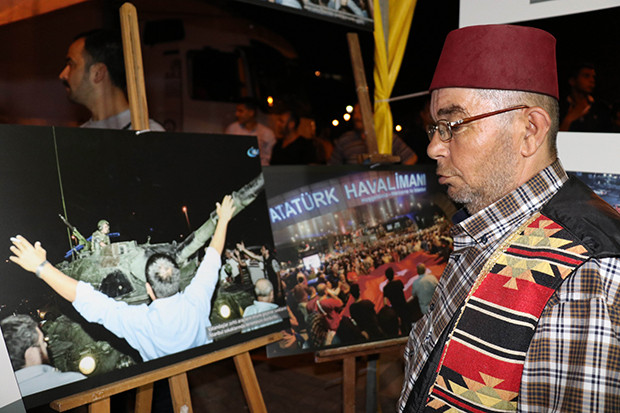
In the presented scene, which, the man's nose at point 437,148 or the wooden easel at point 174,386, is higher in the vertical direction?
the man's nose at point 437,148

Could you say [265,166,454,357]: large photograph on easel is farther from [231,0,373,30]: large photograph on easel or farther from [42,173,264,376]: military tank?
[231,0,373,30]: large photograph on easel

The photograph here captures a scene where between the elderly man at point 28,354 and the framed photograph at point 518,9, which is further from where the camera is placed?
the framed photograph at point 518,9

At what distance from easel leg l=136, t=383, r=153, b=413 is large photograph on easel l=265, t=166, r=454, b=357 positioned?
437mm

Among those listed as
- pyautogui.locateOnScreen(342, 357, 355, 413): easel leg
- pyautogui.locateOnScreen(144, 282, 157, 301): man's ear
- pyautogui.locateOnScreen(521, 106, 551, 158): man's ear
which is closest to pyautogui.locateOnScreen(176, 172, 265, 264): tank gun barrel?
pyautogui.locateOnScreen(144, 282, 157, 301): man's ear

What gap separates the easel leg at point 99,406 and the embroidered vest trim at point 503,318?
0.88 m

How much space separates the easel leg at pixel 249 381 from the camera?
1711 mm

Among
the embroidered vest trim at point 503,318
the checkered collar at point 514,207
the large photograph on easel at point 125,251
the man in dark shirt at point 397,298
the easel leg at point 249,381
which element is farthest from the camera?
the man in dark shirt at point 397,298

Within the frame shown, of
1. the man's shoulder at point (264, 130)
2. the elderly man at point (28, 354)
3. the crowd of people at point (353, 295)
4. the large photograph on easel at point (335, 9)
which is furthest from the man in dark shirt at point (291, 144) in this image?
the elderly man at point (28, 354)

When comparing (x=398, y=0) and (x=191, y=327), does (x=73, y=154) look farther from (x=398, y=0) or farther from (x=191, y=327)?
(x=398, y=0)

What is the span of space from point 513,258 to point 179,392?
1.12 metres

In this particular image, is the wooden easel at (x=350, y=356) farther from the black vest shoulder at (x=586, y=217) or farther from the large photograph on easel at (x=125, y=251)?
the black vest shoulder at (x=586, y=217)

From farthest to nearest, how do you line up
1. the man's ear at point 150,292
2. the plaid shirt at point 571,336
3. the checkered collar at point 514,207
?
1. the man's ear at point 150,292
2. the checkered collar at point 514,207
3. the plaid shirt at point 571,336

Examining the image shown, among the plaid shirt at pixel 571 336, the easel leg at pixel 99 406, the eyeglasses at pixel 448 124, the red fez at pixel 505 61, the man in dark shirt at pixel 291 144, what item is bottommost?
the easel leg at pixel 99 406

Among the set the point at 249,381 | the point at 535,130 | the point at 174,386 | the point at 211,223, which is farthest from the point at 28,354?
the point at 535,130
